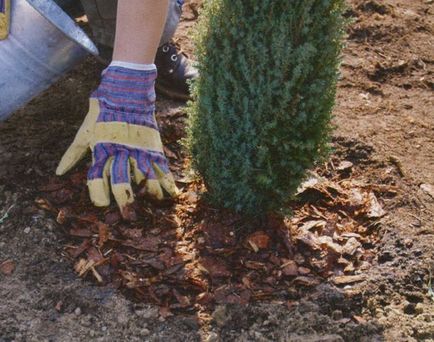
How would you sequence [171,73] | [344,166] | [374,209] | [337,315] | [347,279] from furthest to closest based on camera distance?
[171,73] → [344,166] → [374,209] → [347,279] → [337,315]

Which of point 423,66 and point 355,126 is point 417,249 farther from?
point 423,66

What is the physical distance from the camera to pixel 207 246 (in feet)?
9.07

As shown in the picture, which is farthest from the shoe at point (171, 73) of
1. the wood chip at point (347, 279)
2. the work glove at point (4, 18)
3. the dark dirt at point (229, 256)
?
the wood chip at point (347, 279)

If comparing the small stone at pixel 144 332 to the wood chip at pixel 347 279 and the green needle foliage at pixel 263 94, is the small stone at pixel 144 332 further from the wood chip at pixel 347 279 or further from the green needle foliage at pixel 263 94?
the wood chip at pixel 347 279

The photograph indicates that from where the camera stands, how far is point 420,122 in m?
3.60

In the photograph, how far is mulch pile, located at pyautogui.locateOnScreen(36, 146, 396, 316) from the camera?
2.63 m

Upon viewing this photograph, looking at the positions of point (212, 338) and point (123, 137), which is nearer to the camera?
point (212, 338)

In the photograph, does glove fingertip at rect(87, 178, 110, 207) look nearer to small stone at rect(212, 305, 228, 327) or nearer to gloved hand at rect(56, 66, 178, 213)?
gloved hand at rect(56, 66, 178, 213)

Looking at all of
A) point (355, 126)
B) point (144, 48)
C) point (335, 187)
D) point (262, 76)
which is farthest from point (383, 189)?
point (144, 48)

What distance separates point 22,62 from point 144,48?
1.70 feet

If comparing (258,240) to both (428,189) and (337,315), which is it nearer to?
(337,315)

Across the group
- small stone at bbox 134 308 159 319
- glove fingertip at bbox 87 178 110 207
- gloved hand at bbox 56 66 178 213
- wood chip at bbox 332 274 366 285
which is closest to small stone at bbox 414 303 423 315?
wood chip at bbox 332 274 366 285

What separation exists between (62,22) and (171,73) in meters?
1.07

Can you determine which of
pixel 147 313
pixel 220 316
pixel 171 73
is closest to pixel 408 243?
pixel 220 316
